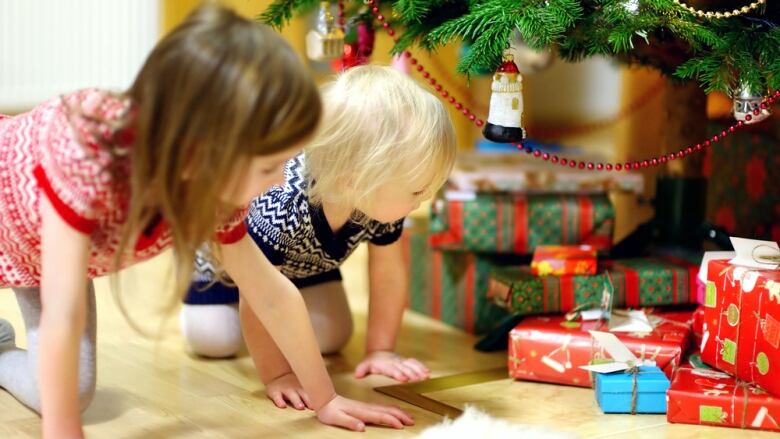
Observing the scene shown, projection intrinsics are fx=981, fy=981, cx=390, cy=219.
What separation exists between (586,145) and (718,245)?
1734 millimetres

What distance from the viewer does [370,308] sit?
147cm

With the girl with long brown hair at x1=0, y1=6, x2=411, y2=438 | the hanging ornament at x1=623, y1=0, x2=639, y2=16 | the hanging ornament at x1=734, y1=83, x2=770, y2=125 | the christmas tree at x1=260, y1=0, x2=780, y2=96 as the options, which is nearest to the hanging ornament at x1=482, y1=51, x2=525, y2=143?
the christmas tree at x1=260, y1=0, x2=780, y2=96

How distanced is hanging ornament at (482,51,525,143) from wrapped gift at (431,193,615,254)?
37 cm

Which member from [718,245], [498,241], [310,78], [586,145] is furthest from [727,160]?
[586,145]

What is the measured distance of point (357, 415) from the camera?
1.16 m

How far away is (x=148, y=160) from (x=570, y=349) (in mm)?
681

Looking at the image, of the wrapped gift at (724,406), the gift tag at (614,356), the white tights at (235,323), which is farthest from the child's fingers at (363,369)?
the wrapped gift at (724,406)

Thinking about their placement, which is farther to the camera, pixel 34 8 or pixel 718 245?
pixel 34 8

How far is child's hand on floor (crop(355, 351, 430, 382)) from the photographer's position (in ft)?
4.60

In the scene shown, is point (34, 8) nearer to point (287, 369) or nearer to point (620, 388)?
point (287, 369)

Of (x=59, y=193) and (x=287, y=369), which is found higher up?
(x=59, y=193)

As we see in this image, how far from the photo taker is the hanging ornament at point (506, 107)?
1247 millimetres

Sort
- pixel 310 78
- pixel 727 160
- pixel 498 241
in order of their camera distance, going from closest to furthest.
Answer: pixel 310 78 < pixel 498 241 < pixel 727 160

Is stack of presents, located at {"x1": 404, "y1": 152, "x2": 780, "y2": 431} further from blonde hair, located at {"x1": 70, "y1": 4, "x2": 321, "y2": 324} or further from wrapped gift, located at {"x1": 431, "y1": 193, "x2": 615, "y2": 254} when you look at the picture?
blonde hair, located at {"x1": 70, "y1": 4, "x2": 321, "y2": 324}
